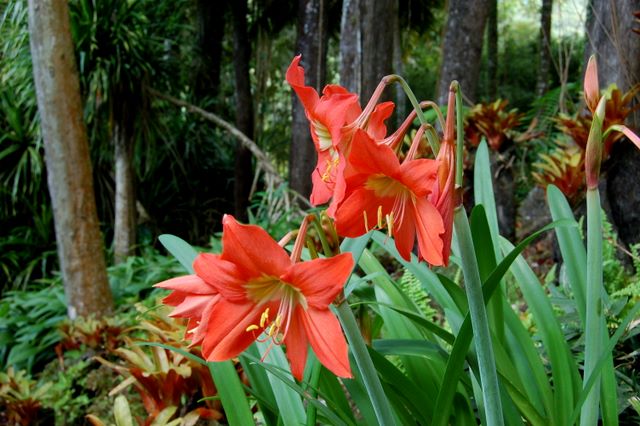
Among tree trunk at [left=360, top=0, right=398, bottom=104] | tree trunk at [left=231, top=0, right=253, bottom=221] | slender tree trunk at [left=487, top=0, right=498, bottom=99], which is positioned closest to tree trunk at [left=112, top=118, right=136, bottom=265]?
tree trunk at [left=231, top=0, right=253, bottom=221]

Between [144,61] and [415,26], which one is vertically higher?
[415,26]

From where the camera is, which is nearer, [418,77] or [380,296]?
[380,296]

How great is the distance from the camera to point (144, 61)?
5.85 m

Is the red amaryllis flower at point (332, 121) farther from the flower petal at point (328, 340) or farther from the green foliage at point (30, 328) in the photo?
the green foliage at point (30, 328)

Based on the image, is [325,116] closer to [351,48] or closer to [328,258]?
[328,258]

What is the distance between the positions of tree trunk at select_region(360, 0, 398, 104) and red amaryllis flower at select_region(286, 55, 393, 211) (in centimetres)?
318

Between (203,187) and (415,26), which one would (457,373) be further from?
(415,26)

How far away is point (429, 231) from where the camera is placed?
2.74ft

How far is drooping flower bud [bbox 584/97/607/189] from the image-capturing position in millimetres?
954

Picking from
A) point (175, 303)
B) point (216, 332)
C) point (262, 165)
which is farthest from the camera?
point (262, 165)

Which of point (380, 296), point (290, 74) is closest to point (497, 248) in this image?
point (380, 296)

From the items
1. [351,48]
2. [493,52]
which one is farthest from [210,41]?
[351,48]

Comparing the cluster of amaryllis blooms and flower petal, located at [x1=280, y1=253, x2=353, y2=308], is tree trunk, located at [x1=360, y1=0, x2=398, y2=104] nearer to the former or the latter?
the cluster of amaryllis blooms

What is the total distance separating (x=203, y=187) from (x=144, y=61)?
271cm
